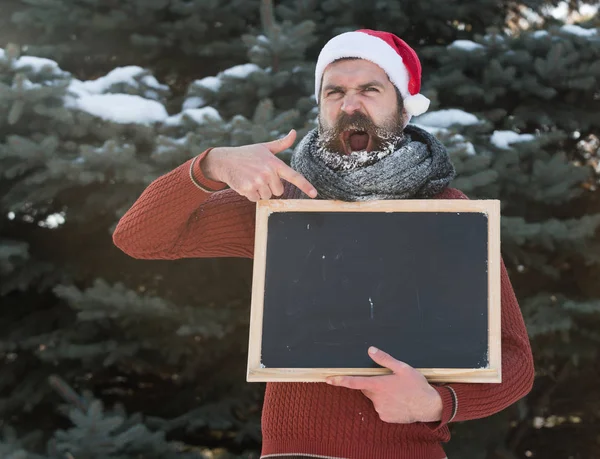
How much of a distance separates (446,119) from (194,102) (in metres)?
1.18

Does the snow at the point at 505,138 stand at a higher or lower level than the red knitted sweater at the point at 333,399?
lower

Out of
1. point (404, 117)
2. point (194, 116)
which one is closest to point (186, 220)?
point (404, 117)

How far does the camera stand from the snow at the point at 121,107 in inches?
117

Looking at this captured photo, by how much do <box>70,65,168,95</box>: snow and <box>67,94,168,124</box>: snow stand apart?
88 mm

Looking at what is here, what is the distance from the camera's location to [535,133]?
3.56 meters

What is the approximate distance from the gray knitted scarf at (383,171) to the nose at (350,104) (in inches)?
4.6

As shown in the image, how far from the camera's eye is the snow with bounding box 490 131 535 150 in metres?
3.21

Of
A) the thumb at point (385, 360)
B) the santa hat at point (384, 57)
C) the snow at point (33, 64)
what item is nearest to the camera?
the thumb at point (385, 360)

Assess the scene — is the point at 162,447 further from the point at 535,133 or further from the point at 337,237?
the point at 535,133

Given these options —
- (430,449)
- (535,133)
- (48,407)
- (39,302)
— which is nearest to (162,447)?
(48,407)

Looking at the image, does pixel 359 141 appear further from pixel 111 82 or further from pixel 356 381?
pixel 111 82

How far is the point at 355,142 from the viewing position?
1.81 meters

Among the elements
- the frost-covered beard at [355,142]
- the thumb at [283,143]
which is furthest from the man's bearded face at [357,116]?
the thumb at [283,143]

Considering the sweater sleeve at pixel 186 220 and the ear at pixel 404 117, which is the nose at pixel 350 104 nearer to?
the ear at pixel 404 117
